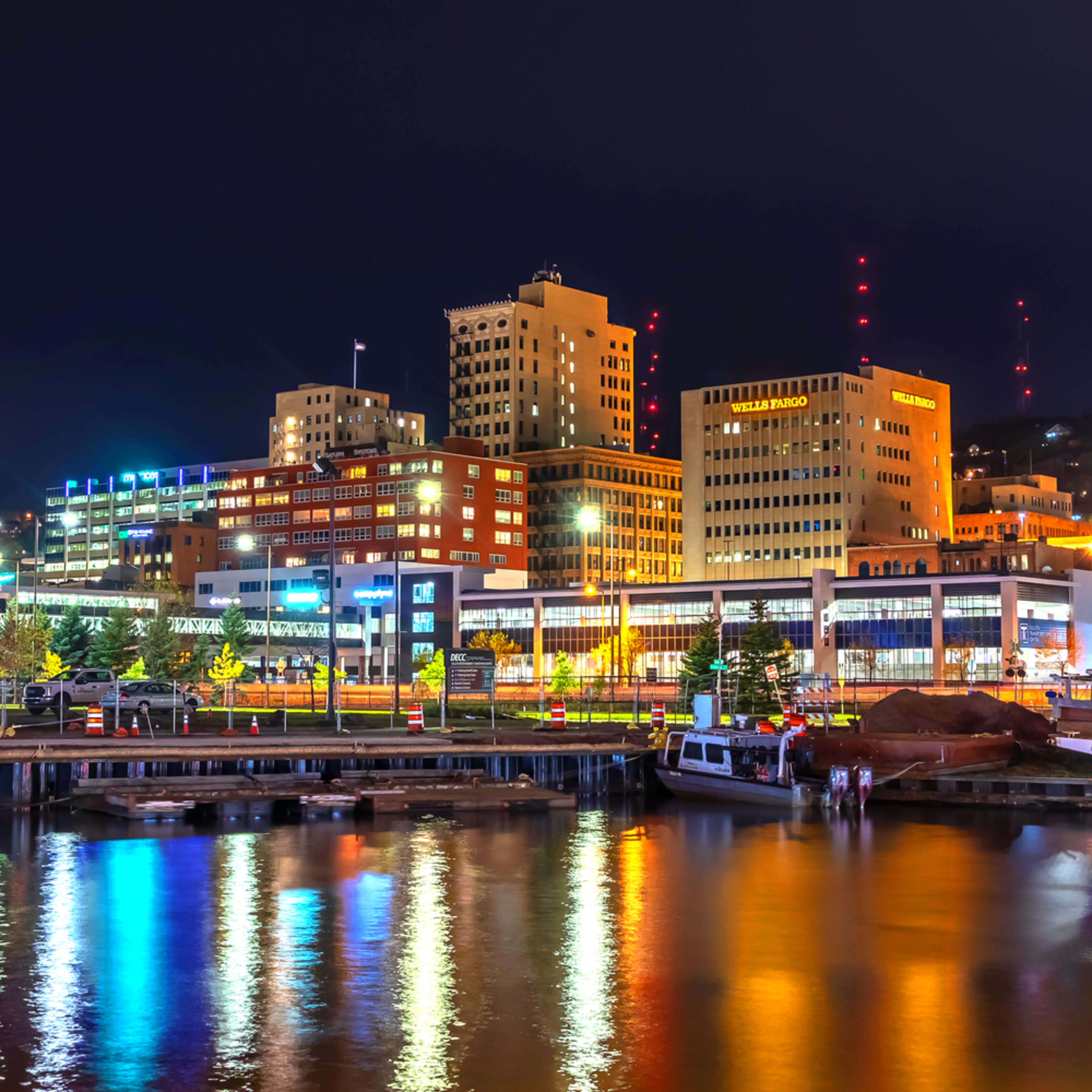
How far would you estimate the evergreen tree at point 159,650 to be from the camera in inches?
4311

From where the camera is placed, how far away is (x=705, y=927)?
3622 cm

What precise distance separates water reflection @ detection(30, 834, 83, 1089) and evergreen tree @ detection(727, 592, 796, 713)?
170 ft

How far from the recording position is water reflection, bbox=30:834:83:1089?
78.1ft

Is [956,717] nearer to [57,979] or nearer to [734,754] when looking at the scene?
[734,754]

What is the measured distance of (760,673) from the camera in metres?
93.6

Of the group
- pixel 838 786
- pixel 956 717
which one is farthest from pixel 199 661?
pixel 838 786

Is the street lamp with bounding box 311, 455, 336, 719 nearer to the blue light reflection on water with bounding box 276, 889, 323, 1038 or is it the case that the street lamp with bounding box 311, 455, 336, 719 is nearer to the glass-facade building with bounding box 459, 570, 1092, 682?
the blue light reflection on water with bounding box 276, 889, 323, 1038

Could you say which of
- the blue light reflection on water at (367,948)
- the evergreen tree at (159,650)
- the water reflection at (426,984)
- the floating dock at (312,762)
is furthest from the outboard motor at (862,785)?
the evergreen tree at (159,650)

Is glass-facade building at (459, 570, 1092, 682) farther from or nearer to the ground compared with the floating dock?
farther from the ground

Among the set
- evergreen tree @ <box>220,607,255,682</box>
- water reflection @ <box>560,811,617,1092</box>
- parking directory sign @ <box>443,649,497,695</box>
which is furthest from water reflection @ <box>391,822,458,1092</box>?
evergreen tree @ <box>220,607,255,682</box>

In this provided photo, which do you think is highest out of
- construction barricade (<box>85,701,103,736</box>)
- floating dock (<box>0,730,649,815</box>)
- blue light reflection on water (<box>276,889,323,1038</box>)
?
construction barricade (<box>85,701,103,736</box>)

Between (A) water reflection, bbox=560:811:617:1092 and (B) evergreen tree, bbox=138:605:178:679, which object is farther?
(B) evergreen tree, bbox=138:605:178:679

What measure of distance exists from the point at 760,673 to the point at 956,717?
68.7 ft

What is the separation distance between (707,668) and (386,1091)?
71766 mm
